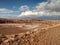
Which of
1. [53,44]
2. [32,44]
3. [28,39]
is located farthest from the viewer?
[28,39]

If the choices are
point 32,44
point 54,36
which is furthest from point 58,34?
point 32,44

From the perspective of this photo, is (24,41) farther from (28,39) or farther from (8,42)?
(8,42)

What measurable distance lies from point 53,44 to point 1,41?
15.1 feet

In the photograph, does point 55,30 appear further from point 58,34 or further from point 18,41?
point 18,41

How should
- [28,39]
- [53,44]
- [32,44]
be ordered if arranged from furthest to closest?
[28,39]
[32,44]
[53,44]

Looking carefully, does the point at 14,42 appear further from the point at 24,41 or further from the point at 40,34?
the point at 40,34

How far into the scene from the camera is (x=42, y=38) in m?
11.3

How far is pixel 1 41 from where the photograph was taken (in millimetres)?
12188

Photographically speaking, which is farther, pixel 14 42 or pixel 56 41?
pixel 14 42

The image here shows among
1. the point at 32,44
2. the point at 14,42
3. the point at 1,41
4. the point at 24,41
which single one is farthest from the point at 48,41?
the point at 1,41

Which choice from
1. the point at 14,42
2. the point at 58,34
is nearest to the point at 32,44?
the point at 14,42

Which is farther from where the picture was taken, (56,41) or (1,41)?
(1,41)

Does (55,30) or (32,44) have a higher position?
(55,30)

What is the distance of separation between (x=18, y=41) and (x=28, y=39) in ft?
2.77
